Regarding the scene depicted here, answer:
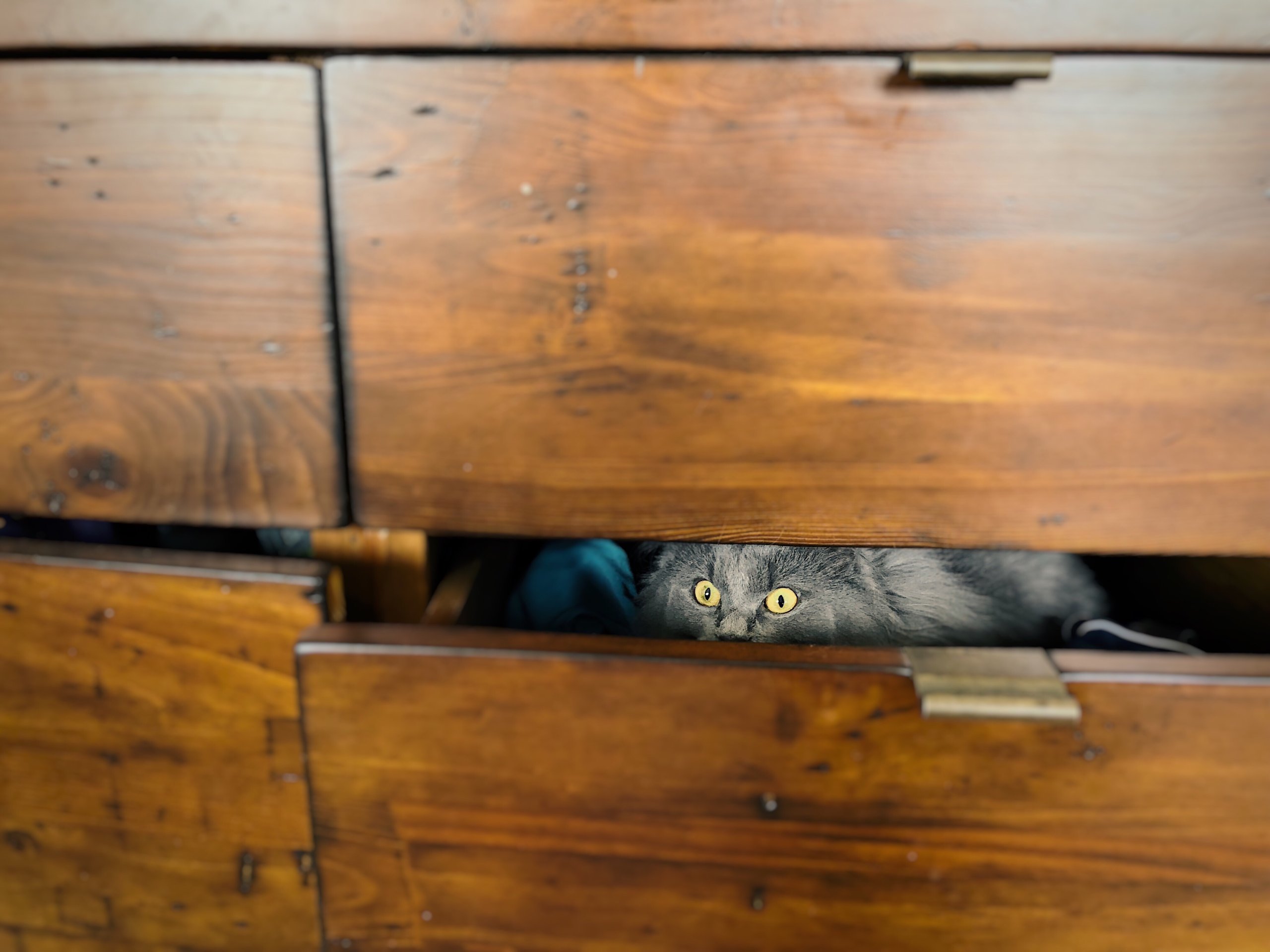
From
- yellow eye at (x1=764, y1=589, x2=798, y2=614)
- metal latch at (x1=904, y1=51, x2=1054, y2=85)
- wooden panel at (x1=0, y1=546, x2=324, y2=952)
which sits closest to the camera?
metal latch at (x1=904, y1=51, x2=1054, y2=85)

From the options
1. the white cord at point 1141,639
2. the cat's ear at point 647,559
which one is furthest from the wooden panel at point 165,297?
the white cord at point 1141,639

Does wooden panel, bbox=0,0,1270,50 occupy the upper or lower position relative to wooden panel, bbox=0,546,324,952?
upper

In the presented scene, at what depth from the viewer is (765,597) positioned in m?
0.61

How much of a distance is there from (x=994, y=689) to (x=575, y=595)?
0.34m

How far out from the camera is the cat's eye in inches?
24.2

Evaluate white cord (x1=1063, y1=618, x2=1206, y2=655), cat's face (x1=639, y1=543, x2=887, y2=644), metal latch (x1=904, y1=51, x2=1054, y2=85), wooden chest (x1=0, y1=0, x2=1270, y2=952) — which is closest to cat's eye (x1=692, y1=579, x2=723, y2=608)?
cat's face (x1=639, y1=543, x2=887, y2=644)

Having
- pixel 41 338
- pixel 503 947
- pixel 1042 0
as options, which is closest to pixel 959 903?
pixel 503 947

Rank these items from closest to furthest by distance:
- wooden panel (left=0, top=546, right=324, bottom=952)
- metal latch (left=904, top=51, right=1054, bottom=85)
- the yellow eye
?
Answer: metal latch (left=904, top=51, right=1054, bottom=85), wooden panel (left=0, top=546, right=324, bottom=952), the yellow eye

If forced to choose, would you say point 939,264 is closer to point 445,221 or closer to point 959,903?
point 445,221

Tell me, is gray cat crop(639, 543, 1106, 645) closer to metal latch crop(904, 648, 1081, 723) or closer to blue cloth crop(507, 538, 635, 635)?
blue cloth crop(507, 538, 635, 635)

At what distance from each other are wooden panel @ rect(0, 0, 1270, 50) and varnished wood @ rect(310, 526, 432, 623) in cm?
31

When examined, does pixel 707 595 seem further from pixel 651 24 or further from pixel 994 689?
pixel 651 24

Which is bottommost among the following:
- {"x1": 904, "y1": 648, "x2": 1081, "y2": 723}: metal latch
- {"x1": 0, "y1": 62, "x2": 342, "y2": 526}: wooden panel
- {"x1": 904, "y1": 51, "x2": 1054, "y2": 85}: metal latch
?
{"x1": 904, "y1": 648, "x2": 1081, "y2": 723}: metal latch

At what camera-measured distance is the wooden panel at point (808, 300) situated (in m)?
0.40
